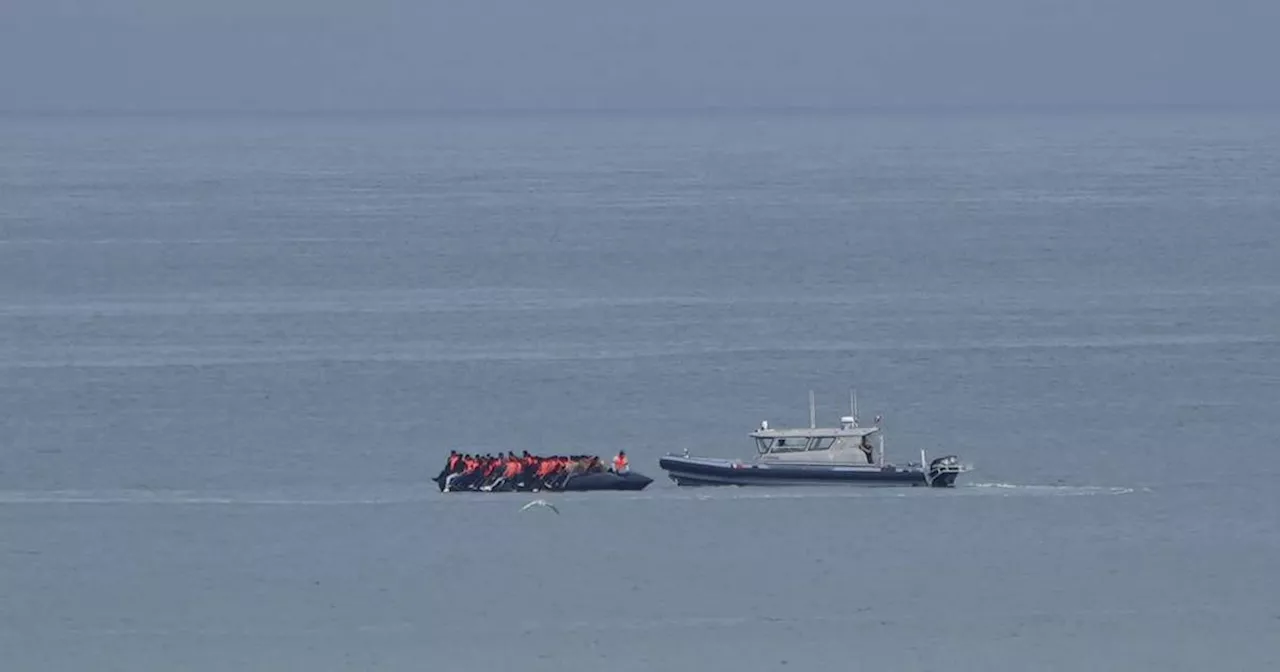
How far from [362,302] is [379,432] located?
27630 millimetres

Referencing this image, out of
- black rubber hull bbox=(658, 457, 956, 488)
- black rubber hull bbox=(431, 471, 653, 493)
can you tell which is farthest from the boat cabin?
black rubber hull bbox=(431, 471, 653, 493)

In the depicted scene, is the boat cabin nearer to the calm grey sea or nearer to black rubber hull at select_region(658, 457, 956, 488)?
black rubber hull at select_region(658, 457, 956, 488)

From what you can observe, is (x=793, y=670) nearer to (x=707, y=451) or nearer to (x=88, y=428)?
(x=707, y=451)

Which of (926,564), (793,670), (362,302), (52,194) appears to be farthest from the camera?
(52,194)

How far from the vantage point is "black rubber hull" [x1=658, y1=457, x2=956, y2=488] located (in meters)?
44.3

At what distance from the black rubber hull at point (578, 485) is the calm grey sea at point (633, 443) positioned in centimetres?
35

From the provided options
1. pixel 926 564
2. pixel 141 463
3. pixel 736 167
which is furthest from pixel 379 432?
pixel 736 167

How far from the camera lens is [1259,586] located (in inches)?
1436

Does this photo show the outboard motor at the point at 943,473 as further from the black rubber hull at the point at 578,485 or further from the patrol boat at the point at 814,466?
the black rubber hull at the point at 578,485

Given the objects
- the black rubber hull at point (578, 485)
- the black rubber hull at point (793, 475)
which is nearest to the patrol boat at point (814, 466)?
the black rubber hull at point (793, 475)

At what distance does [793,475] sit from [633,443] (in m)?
7.33

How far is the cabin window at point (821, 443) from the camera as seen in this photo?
44812 millimetres

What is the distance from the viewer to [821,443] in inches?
1768

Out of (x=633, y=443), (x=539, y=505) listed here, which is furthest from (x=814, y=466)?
(x=633, y=443)
